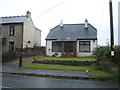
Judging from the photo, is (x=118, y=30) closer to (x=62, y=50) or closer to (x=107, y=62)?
(x=107, y=62)

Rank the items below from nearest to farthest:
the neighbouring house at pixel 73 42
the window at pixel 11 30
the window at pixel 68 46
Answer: the neighbouring house at pixel 73 42, the window at pixel 68 46, the window at pixel 11 30

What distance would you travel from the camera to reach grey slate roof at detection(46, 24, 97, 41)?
85.1 feet

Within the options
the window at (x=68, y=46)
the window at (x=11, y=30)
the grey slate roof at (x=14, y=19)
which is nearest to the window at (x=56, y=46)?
the window at (x=68, y=46)

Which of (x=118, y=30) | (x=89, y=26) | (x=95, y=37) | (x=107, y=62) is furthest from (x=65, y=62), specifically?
(x=89, y=26)

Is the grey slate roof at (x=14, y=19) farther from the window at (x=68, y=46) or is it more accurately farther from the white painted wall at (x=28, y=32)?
the window at (x=68, y=46)

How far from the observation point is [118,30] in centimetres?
1652

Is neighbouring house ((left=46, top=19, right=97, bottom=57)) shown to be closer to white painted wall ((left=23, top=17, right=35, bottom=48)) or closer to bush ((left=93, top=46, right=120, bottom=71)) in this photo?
white painted wall ((left=23, top=17, right=35, bottom=48))

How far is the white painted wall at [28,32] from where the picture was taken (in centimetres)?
2865

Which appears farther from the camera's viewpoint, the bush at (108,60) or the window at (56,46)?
the window at (56,46)

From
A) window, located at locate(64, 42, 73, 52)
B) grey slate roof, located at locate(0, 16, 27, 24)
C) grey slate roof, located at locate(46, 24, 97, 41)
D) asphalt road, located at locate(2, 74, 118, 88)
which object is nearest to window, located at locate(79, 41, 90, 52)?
grey slate roof, located at locate(46, 24, 97, 41)

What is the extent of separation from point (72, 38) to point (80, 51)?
275 cm

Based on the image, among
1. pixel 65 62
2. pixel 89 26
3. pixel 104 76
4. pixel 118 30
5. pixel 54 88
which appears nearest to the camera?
pixel 54 88

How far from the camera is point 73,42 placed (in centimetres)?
2553

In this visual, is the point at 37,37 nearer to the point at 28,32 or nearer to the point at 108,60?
the point at 28,32
